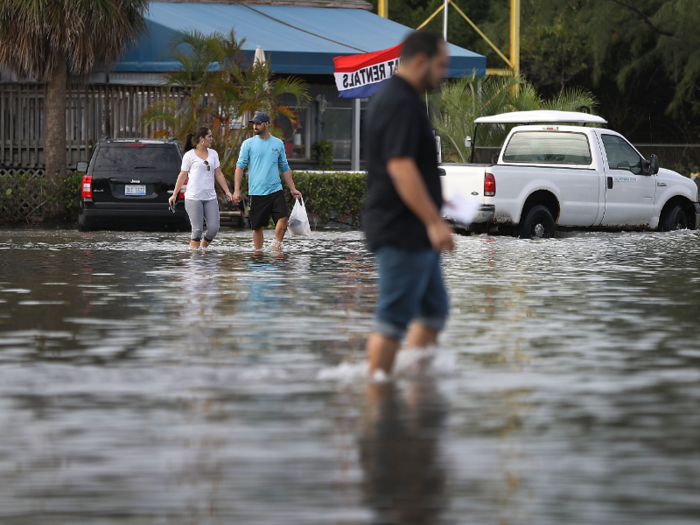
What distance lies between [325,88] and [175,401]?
92.2 feet

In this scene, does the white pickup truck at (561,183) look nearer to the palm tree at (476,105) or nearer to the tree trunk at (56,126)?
the palm tree at (476,105)

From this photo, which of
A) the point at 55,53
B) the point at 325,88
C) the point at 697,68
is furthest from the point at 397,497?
the point at 697,68

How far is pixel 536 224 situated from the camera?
21750 mm

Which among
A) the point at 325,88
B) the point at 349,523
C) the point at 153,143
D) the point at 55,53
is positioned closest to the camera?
the point at 349,523

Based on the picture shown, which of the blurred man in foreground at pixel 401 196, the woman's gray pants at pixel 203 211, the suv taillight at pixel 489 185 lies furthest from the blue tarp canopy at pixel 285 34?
the blurred man in foreground at pixel 401 196

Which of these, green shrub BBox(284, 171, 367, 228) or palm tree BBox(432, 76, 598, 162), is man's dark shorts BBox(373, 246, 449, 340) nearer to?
green shrub BBox(284, 171, 367, 228)

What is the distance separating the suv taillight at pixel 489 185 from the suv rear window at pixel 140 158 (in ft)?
17.8

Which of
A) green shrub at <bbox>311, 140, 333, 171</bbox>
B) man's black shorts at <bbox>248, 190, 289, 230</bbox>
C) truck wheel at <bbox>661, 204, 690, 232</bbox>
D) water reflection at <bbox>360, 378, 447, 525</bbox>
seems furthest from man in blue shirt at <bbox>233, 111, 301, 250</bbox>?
green shrub at <bbox>311, 140, 333, 171</bbox>

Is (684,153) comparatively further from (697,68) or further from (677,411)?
(677,411)

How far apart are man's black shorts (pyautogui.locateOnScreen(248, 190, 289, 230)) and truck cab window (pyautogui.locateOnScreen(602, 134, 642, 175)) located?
22.1 feet

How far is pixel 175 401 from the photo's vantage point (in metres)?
6.90

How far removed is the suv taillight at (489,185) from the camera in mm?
20922

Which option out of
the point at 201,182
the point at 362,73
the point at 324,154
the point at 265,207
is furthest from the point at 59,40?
the point at 201,182

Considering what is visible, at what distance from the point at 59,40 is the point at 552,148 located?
9955 mm
